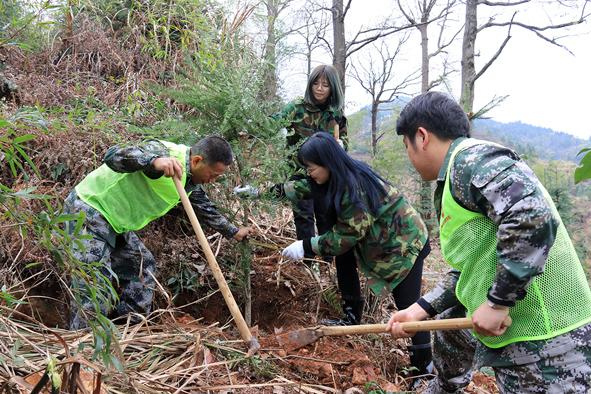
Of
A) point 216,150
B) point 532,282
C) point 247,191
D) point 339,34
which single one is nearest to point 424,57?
point 339,34

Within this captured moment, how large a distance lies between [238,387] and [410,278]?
4.85 feet

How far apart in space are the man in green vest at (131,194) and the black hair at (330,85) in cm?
145

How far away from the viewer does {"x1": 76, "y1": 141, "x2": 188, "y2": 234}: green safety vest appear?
343 cm

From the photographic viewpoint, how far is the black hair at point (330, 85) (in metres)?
4.52

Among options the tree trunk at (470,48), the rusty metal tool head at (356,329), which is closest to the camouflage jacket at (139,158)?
the rusty metal tool head at (356,329)

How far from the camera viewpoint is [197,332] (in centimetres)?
321

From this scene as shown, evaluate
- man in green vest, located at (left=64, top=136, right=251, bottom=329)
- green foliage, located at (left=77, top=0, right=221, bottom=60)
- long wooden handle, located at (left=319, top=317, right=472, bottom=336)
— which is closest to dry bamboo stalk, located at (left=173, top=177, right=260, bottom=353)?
man in green vest, located at (left=64, top=136, right=251, bottom=329)

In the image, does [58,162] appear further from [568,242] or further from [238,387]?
[568,242]

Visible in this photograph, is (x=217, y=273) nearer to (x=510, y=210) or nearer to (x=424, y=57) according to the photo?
(x=510, y=210)

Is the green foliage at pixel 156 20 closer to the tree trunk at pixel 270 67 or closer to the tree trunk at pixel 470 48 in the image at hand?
the tree trunk at pixel 270 67

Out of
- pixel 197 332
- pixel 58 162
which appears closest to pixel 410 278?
pixel 197 332

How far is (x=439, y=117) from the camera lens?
6.89 ft

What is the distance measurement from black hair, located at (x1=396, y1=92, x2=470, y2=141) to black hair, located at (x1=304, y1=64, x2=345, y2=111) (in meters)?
2.46

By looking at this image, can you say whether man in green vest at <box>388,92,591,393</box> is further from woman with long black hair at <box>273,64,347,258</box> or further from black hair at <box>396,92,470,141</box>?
woman with long black hair at <box>273,64,347,258</box>
